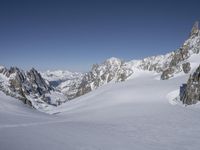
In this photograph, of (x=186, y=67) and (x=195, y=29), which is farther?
(x=195, y=29)

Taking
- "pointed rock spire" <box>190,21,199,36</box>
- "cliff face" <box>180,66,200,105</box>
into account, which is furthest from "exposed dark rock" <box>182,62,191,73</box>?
"cliff face" <box>180,66,200,105</box>

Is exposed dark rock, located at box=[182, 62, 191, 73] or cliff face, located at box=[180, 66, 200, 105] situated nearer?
cliff face, located at box=[180, 66, 200, 105]

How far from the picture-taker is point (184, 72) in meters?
110

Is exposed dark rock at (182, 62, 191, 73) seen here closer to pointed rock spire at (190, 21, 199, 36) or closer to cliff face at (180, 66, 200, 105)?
pointed rock spire at (190, 21, 199, 36)

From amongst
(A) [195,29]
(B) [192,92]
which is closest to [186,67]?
(A) [195,29]

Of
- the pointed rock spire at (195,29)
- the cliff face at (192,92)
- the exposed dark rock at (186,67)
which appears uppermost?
the pointed rock spire at (195,29)

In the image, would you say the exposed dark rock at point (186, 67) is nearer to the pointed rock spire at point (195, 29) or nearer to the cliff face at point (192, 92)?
the pointed rock spire at point (195, 29)

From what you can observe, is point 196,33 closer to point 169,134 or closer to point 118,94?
point 118,94

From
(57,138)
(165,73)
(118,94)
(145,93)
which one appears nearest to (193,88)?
(145,93)

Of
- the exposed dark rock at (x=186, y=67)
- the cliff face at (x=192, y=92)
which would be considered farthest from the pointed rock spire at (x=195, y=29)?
the cliff face at (x=192, y=92)

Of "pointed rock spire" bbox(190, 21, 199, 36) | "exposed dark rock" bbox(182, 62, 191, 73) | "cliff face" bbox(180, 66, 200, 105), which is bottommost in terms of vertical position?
"cliff face" bbox(180, 66, 200, 105)

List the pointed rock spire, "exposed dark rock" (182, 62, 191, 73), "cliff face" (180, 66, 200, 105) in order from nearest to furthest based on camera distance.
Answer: "cliff face" (180, 66, 200, 105) → "exposed dark rock" (182, 62, 191, 73) → the pointed rock spire

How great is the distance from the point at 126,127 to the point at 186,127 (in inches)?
260

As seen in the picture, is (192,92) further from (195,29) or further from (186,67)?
(195,29)
